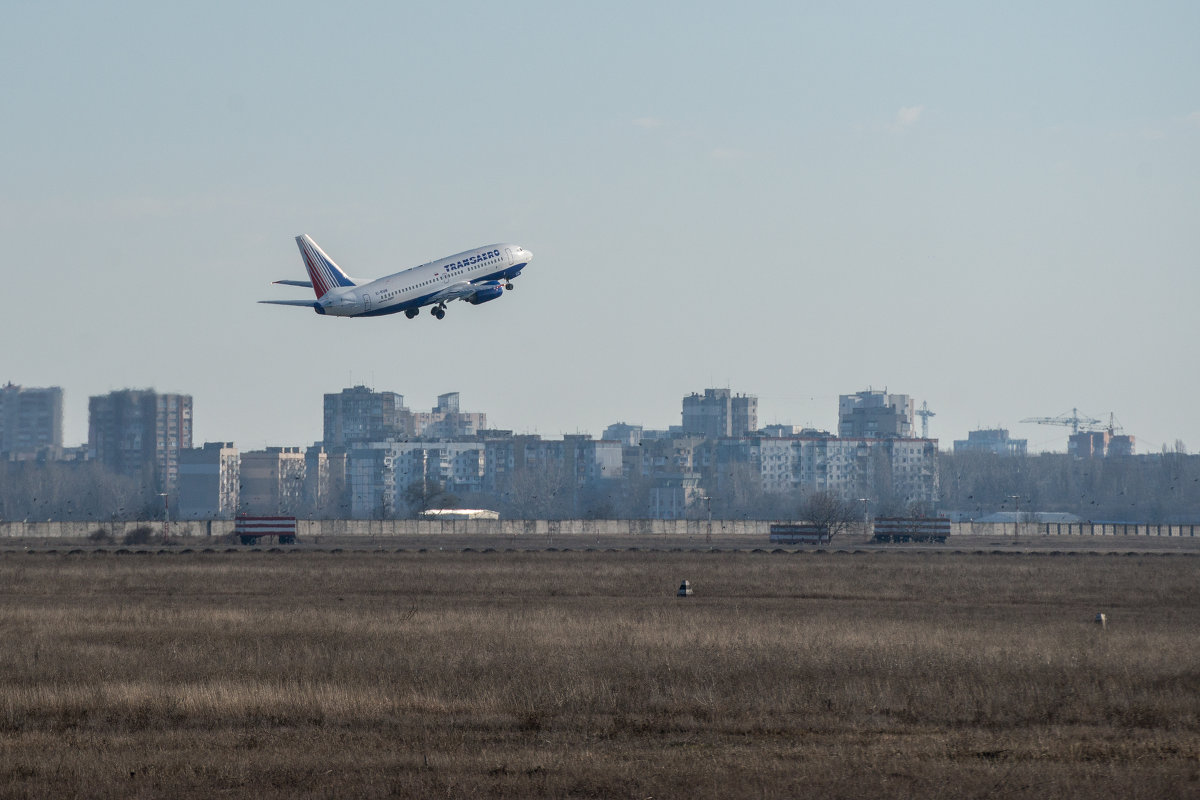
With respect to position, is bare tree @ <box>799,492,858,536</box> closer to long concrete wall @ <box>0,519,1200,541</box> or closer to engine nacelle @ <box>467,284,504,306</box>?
long concrete wall @ <box>0,519,1200,541</box>

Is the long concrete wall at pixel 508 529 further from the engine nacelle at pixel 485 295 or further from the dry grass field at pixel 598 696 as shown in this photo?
the dry grass field at pixel 598 696

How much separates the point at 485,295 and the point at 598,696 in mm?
58730

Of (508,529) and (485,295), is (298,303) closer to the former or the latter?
(485,295)

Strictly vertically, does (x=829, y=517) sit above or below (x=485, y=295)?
below

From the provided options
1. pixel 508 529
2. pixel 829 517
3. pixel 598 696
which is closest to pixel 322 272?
pixel 598 696

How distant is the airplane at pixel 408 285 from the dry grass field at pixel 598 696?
28697mm

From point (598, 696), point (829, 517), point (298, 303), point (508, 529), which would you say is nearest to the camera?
point (598, 696)

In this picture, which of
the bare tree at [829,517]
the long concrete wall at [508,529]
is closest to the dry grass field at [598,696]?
the bare tree at [829,517]

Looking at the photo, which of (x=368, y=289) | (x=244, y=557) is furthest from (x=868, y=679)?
(x=244, y=557)

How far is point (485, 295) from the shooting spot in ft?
291

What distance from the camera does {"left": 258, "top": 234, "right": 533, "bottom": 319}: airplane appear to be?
87.1 m

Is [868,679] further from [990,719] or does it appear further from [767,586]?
[767,586]

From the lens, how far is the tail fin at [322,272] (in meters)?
91.6

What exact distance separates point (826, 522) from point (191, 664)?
116568 millimetres
